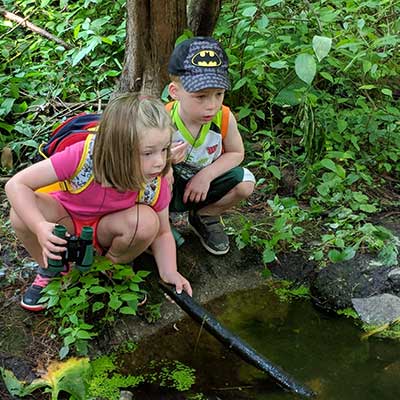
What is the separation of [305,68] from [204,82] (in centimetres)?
73

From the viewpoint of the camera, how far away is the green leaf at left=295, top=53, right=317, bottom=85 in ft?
11.8

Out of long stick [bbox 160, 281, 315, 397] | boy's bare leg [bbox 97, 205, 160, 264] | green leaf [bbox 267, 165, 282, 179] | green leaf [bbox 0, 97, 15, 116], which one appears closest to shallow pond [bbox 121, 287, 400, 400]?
long stick [bbox 160, 281, 315, 397]

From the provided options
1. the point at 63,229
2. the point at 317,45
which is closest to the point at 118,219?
the point at 63,229

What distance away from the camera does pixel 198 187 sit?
3.47 meters

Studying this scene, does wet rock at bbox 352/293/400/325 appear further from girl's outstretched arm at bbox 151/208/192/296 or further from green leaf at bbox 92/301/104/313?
green leaf at bbox 92/301/104/313

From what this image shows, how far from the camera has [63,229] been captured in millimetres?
2775

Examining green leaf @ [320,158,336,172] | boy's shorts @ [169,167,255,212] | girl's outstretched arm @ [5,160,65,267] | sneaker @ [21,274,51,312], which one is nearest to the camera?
girl's outstretched arm @ [5,160,65,267]

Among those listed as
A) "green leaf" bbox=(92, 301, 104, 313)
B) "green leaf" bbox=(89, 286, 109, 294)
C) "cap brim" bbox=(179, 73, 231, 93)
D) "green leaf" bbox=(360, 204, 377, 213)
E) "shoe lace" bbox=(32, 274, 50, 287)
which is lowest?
"green leaf" bbox=(360, 204, 377, 213)

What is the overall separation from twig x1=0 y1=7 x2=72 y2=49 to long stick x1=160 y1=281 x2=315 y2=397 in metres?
2.94

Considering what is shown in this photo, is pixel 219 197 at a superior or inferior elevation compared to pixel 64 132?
inferior

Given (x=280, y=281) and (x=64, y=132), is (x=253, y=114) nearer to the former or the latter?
(x=280, y=281)

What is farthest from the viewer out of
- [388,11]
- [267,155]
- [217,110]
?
[388,11]

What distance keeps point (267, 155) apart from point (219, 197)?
748 millimetres

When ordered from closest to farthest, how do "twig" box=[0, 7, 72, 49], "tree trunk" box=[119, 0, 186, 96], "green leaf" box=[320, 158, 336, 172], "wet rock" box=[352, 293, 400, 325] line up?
"wet rock" box=[352, 293, 400, 325]
"tree trunk" box=[119, 0, 186, 96]
"green leaf" box=[320, 158, 336, 172]
"twig" box=[0, 7, 72, 49]
